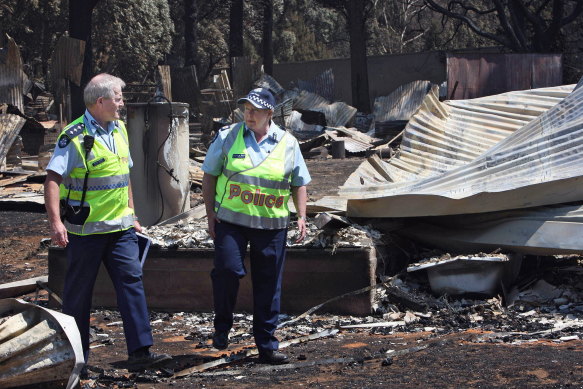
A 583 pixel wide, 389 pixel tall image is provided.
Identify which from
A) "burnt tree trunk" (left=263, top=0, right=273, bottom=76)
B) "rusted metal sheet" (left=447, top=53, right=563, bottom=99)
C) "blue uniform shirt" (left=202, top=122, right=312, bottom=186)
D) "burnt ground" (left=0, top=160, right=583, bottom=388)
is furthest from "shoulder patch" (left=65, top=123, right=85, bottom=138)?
"burnt tree trunk" (left=263, top=0, right=273, bottom=76)

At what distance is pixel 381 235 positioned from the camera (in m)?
7.46

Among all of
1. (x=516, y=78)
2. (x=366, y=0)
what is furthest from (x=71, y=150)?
(x=366, y=0)

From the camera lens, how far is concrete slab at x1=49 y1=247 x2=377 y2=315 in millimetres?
6949

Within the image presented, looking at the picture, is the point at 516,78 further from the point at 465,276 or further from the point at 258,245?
the point at 258,245

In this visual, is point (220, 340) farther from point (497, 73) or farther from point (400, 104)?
point (400, 104)

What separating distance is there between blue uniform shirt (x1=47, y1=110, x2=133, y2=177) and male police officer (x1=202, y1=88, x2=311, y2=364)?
1.96 feet

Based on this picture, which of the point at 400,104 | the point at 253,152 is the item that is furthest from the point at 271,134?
the point at 400,104

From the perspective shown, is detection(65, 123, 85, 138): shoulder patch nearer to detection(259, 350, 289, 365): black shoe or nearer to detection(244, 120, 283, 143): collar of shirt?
detection(244, 120, 283, 143): collar of shirt

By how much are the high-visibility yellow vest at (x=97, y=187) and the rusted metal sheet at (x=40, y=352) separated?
67 cm

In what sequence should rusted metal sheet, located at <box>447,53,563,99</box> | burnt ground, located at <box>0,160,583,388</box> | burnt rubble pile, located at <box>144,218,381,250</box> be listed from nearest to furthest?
burnt ground, located at <box>0,160,583,388</box> < burnt rubble pile, located at <box>144,218,381,250</box> < rusted metal sheet, located at <box>447,53,563,99</box>

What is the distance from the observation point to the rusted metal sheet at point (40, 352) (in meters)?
4.56

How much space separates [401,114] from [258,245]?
2288 centimetres

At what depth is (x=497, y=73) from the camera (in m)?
20.4

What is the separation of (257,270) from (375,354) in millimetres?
824
